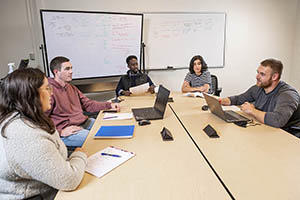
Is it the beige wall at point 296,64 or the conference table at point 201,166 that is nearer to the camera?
the conference table at point 201,166

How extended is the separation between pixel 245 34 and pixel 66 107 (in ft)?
11.1

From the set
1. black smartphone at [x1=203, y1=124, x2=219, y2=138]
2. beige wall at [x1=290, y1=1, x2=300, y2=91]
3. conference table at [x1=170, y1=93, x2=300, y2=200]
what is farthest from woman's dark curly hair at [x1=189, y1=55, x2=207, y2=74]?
beige wall at [x1=290, y1=1, x2=300, y2=91]

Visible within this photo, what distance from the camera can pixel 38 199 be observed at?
0.94 metres

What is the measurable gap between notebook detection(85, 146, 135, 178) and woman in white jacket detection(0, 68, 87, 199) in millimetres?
68

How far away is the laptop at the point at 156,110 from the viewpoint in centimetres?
175

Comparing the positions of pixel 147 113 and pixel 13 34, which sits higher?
pixel 13 34

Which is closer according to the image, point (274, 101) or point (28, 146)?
point (28, 146)

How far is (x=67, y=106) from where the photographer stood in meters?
1.96

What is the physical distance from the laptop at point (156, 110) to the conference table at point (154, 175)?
1.23 feet

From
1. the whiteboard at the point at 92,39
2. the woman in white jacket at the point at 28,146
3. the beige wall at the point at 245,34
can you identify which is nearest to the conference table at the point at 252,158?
the woman in white jacket at the point at 28,146

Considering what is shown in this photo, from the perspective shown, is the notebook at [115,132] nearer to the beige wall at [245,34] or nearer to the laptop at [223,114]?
the laptop at [223,114]

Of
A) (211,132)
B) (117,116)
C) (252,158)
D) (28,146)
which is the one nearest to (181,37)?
(117,116)

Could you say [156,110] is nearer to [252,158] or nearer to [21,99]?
[252,158]

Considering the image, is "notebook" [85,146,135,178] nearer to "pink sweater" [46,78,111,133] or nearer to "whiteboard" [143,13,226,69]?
"pink sweater" [46,78,111,133]
